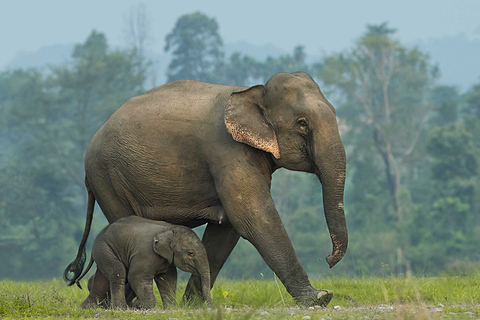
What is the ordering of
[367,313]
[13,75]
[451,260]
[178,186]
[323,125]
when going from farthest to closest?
[13,75]
[451,260]
[178,186]
[323,125]
[367,313]

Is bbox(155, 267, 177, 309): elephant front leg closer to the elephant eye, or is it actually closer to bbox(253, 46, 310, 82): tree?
the elephant eye

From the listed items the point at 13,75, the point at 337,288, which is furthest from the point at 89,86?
the point at 337,288

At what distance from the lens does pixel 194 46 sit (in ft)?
182

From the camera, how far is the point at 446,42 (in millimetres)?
191750

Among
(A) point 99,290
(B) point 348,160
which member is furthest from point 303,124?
(B) point 348,160

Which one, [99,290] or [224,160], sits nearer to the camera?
[224,160]

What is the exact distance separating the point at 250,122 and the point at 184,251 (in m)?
1.23

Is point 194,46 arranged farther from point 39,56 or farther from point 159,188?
point 39,56

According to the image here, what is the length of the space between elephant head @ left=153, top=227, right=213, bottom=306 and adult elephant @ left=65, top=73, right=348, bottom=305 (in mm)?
381

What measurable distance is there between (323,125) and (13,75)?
4907 cm

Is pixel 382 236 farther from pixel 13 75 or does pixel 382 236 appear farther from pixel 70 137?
pixel 13 75

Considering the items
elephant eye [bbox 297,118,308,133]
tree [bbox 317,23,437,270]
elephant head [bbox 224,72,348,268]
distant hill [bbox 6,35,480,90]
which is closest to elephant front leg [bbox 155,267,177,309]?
elephant head [bbox 224,72,348,268]

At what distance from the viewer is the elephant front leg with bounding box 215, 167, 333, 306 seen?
637 cm

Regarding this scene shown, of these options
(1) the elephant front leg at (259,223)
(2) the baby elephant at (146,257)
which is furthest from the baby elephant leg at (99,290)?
(1) the elephant front leg at (259,223)
